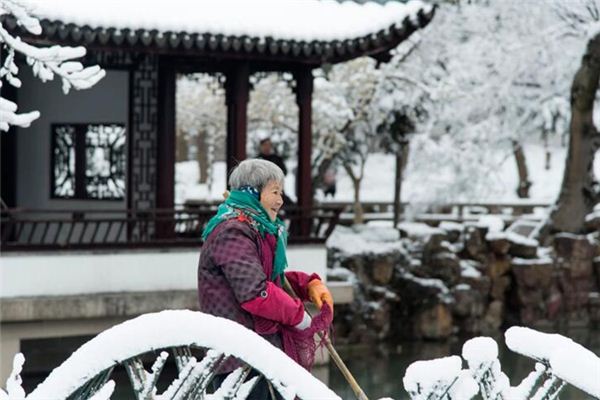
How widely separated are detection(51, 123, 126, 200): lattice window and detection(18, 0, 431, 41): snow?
1.87m

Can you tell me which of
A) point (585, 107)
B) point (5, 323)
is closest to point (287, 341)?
point (5, 323)

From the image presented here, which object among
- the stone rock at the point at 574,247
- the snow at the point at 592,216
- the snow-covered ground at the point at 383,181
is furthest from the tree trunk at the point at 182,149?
the stone rock at the point at 574,247

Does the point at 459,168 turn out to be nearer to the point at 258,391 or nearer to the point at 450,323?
the point at 450,323

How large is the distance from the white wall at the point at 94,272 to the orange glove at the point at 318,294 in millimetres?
6646

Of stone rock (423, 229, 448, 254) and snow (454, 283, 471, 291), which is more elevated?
stone rock (423, 229, 448, 254)

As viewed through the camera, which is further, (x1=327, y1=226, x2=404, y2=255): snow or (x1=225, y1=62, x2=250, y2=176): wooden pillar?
(x1=327, y1=226, x2=404, y2=255): snow

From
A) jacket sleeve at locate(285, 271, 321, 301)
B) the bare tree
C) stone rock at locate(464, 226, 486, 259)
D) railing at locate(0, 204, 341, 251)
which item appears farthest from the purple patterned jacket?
the bare tree

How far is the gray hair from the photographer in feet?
13.2

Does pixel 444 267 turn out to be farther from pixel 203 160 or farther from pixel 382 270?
pixel 203 160

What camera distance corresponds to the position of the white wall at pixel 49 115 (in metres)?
12.2

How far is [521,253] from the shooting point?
15516 mm

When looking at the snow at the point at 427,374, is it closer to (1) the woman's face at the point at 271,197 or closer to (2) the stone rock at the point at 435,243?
(1) the woman's face at the point at 271,197

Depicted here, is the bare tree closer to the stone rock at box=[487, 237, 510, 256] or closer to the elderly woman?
the stone rock at box=[487, 237, 510, 256]

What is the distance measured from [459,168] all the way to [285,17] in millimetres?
7029
